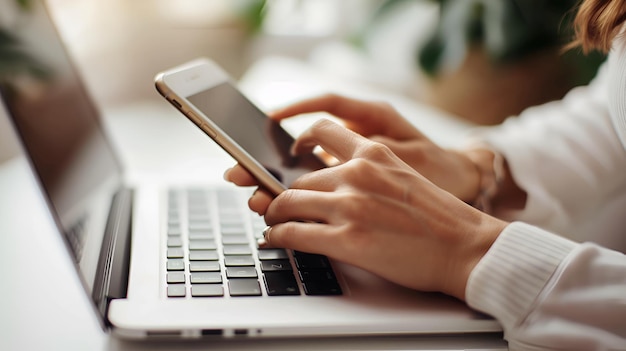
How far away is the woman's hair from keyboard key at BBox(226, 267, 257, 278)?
39 centimetres

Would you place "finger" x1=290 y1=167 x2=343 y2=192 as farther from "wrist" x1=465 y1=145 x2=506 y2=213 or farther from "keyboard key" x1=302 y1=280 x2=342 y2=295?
"wrist" x1=465 y1=145 x2=506 y2=213

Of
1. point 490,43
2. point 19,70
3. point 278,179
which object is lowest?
point 490,43

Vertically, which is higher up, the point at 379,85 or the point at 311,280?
the point at 311,280

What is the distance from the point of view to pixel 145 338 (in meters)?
0.38

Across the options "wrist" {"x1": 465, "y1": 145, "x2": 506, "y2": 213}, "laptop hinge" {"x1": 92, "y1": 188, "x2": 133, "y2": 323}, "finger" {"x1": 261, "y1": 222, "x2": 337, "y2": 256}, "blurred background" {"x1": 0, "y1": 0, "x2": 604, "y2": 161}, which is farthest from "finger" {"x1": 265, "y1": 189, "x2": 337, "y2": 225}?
"blurred background" {"x1": 0, "y1": 0, "x2": 604, "y2": 161}

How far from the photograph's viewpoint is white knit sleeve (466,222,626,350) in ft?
1.24

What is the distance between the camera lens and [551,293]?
39 centimetres

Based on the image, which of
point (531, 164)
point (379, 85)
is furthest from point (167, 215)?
point (379, 85)

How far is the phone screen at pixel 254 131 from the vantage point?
48cm

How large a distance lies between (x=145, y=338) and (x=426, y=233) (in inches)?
7.7

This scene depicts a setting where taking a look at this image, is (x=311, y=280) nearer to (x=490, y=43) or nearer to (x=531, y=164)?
(x=531, y=164)

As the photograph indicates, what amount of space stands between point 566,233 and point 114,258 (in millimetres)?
430

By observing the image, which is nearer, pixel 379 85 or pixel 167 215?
pixel 167 215

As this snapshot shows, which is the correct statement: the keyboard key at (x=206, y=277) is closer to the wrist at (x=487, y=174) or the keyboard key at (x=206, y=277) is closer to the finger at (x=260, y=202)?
the finger at (x=260, y=202)
